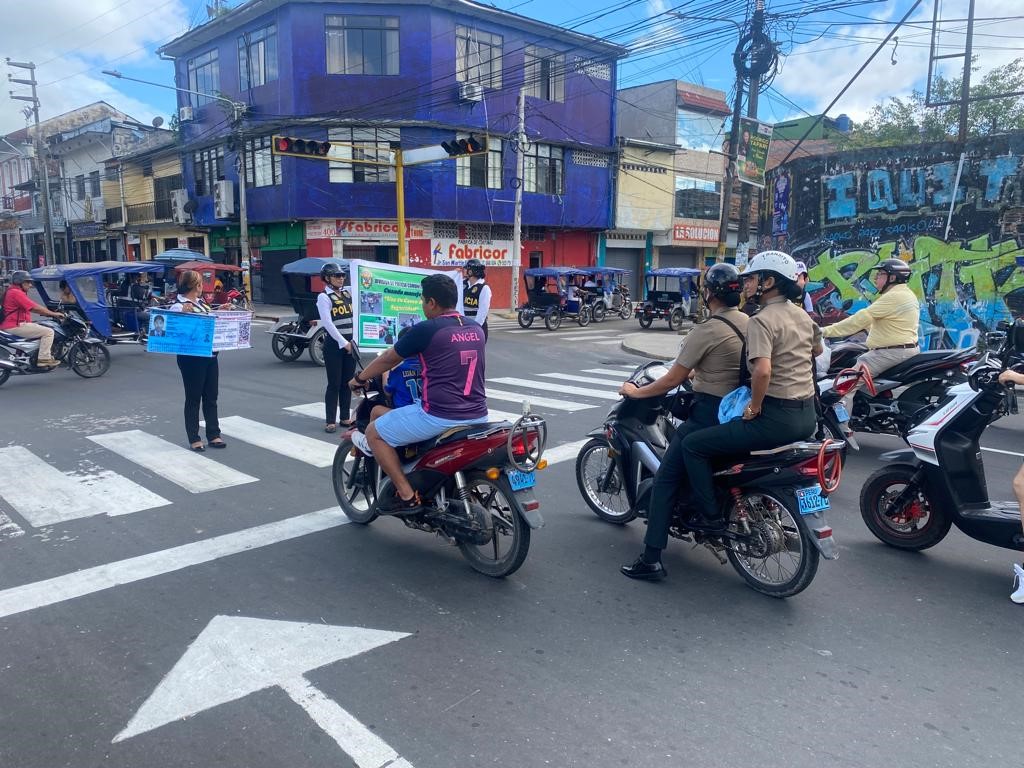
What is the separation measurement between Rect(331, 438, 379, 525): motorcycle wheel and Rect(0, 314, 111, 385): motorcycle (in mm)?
8232

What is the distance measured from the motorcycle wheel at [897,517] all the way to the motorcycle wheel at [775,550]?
1.04 metres

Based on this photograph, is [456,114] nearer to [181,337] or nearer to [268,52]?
[268,52]

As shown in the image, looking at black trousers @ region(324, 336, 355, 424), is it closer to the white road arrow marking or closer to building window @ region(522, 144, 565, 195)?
the white road arrow marking

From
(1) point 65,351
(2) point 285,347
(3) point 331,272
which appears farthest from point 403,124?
(3) point 331,272

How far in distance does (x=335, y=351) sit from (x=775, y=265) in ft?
17.5

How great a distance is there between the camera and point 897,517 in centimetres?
498

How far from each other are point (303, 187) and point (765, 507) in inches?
1043

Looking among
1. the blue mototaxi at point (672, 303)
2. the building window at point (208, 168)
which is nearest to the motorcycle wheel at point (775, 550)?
the blue mototaxi at point (672, 303)

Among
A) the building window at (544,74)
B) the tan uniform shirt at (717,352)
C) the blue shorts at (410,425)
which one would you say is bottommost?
the blue shorts at (410,425)

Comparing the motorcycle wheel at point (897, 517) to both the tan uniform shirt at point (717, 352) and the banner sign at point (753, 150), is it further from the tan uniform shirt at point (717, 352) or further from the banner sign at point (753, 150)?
the banner sign at point (753, 150)

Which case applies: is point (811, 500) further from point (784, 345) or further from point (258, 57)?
point (258, 57)

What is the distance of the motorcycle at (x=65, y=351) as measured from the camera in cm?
1114

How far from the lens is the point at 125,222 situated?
4116 centimetres

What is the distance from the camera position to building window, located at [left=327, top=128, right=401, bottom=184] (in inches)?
1086
